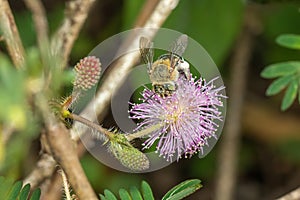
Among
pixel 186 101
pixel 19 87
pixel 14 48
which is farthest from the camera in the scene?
pixel 186 101

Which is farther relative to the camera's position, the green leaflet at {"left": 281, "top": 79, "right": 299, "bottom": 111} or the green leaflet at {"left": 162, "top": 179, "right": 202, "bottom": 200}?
the green leaflet at {"left": 281, "top": 79, "right": 299, "bottom": 111}

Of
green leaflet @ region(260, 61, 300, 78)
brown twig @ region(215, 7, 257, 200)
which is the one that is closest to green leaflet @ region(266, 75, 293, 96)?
green leaflet @ region(260, 61, 300, 78)

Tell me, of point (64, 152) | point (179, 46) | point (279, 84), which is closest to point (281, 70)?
point (279, 84)

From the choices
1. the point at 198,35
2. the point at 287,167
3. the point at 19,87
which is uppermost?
the point at 198,35

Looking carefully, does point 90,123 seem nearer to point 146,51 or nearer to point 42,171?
point 146,51

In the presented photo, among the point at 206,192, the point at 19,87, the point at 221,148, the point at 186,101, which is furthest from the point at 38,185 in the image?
the point at 206,192

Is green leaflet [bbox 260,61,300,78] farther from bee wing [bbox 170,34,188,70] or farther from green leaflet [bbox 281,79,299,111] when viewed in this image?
bee wing [bbox 170,34,188,70]

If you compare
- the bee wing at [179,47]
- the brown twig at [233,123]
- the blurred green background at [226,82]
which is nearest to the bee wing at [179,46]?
the bee wing at [179,47]

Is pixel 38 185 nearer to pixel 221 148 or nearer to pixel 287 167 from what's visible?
pixel 221 148
